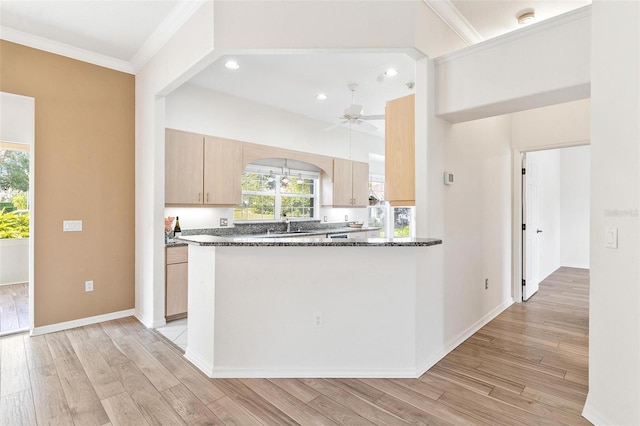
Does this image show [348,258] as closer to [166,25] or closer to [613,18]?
[613,18]

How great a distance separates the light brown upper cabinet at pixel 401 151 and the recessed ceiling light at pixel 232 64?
5.86 feet

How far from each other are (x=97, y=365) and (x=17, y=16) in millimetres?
3166

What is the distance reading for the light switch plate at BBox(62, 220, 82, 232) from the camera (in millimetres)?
3545

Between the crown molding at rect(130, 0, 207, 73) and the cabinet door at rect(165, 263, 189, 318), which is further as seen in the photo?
the cabinet door at rect(165, 263, 189, 318)

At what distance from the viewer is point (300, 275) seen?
248cm

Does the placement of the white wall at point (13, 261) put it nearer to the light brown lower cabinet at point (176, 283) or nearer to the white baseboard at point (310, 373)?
the light brown lower cabinet at point (176, 283)

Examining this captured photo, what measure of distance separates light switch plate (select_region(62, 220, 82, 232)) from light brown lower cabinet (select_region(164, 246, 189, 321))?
944mm

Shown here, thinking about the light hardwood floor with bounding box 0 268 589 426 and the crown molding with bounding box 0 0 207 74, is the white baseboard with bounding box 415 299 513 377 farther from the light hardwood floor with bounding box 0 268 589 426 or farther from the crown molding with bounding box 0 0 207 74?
the crown molding with bounding box 0 0 207 74

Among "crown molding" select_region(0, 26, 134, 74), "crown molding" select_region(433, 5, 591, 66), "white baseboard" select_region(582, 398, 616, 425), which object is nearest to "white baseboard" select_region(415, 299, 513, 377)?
"white baseboard" select_region(582, 398, 616, 425)

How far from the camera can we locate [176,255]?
12.7 ft

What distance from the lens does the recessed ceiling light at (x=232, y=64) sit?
11.8ft

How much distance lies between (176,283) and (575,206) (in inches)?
318

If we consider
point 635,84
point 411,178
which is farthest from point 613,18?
point 411,178

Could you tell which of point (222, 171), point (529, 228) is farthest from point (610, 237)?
point (222, 171)
